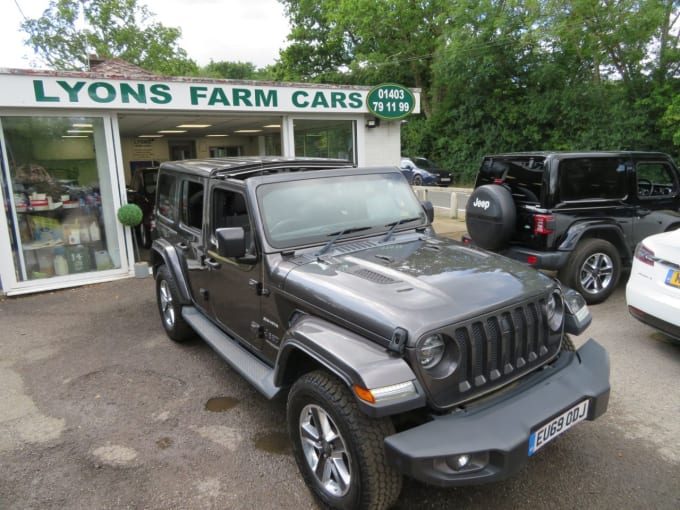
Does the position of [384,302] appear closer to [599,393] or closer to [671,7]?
[599,393]

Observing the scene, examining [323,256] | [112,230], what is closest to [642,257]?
[323,256]

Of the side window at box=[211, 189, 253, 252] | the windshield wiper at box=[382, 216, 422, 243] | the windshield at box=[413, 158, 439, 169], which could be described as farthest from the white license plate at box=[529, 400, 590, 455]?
the windshield at box=[413, 158, 439, 169]

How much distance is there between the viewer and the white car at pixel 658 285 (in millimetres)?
4148

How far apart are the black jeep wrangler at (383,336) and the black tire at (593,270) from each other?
9.28 ft

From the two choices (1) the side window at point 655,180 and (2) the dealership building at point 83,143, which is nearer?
(1) the side window at point 655,180

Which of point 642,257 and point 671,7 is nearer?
point 642,257

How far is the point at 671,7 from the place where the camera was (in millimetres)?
16375

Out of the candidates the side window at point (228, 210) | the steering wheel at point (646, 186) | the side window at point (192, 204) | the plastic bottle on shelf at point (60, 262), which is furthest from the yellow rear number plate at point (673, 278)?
the plastic bottle on shelf at point (60, 262)

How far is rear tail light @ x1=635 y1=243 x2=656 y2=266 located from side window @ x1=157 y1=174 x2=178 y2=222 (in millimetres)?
4783

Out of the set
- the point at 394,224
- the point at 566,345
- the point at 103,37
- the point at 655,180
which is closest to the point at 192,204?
the point at 394,224

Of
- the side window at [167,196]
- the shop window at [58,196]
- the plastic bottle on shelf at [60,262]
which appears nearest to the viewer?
the side window at [167,196]

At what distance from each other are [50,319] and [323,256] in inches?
188

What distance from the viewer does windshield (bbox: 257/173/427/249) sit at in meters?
3.48

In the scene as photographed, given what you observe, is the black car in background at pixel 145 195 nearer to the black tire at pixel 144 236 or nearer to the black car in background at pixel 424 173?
the black tire at pixel 144 236
